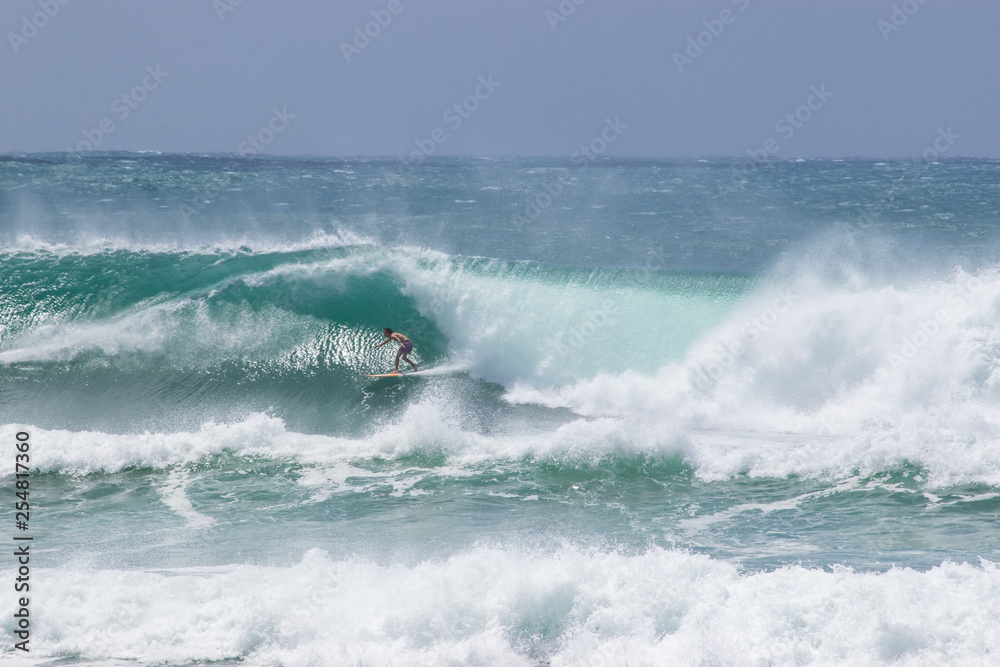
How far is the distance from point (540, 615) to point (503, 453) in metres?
4.52

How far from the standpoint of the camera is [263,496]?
9.88 metres

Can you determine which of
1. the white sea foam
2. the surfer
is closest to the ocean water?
the white sea foam

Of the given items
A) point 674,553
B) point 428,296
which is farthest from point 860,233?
point 674,553

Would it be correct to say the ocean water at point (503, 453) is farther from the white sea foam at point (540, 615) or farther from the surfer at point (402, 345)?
the surfer at point (402, 345)

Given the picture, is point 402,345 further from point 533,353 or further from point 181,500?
point 181,500

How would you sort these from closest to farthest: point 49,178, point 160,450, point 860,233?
point 160,450 < point 860,233 < point 49,178

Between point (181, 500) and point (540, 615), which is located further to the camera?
point (181, 500)

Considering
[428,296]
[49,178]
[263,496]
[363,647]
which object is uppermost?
[49,178]

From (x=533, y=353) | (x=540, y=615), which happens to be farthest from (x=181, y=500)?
(x=533, y=353)

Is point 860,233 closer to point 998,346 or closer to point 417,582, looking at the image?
point 998,346

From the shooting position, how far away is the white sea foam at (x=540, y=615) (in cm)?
604

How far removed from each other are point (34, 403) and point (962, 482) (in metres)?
13.4

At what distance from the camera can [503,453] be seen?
36.0ft

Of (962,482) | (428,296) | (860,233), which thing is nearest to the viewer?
(962,482)
